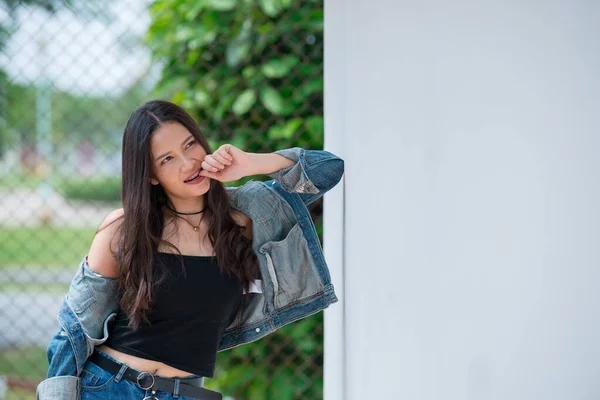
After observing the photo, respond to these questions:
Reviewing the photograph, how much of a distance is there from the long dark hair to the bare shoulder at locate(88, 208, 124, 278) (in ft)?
0.10

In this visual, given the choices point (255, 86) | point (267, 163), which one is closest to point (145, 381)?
point (267, 163)

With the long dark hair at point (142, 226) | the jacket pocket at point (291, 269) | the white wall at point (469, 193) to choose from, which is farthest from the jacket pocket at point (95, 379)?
the white wall at point (469, 193)

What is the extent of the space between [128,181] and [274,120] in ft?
3.75

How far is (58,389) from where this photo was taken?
1887 mm

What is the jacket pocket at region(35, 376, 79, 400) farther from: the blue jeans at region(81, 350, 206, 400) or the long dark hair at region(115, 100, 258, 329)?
the long dark hair at region(115, 100, 258, 329)

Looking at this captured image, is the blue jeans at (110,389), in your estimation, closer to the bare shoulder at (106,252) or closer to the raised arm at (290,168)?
the bare shoulder at (106,252)

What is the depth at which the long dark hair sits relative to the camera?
1.93 meters

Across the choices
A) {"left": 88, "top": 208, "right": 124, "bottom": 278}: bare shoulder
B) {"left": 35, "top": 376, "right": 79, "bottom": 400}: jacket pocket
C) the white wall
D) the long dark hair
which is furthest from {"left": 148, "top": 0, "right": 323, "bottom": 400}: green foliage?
{"left": 35, "top": 376, "right": 79, "bottom": 400}: jacket pocket

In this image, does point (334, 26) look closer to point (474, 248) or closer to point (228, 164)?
point (228, 164)

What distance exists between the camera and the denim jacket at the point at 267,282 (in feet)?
6.35

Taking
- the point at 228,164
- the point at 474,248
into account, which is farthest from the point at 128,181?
the point at 474,248

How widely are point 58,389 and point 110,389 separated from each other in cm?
14

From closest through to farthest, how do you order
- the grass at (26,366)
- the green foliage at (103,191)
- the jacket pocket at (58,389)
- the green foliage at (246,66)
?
the jacket pocket at (58,389), the green foliage at (246,66), the grass at (26,366), the green foliage at (103,191)

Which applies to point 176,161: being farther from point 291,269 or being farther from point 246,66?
point 246,66
